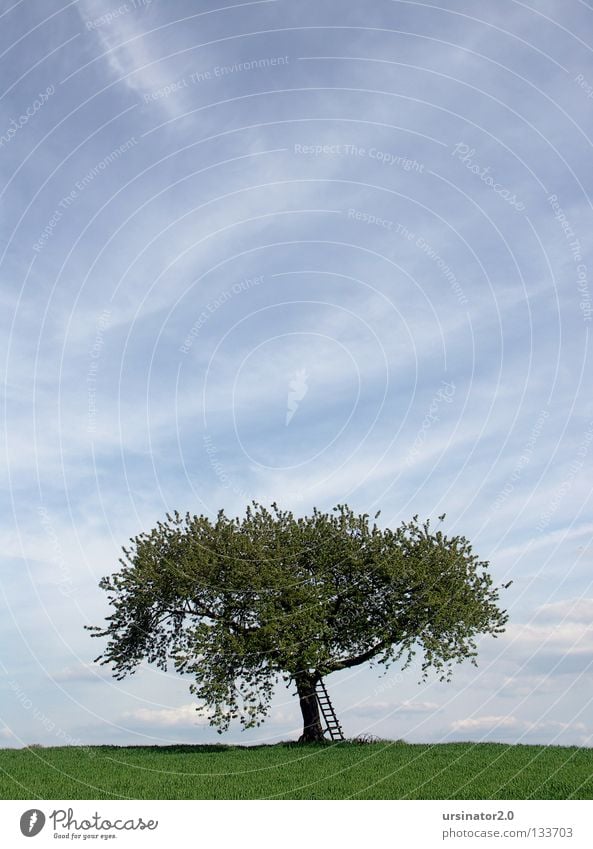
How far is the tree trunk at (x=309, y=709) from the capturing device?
40.5 meters

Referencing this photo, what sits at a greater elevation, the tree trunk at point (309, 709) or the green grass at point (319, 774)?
the tree trunk at point (309, 709)

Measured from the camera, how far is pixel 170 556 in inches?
1708

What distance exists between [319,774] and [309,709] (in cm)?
1790

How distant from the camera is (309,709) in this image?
4166 cm

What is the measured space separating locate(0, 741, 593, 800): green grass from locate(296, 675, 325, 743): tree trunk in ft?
11.7
